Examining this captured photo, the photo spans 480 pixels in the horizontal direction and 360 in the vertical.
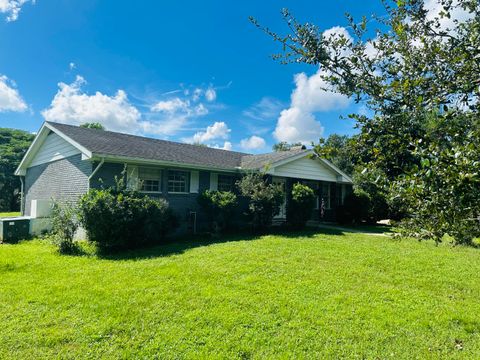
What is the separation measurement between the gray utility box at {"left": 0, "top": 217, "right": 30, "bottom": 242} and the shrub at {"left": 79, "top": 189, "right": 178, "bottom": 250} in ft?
15.1

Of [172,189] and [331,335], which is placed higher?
[172,189]

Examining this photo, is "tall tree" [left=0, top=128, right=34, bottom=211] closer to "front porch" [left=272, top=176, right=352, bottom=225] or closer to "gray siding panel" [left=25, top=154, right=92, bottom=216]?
"gray siding panel" [left=25, top=154, right=92, bottom=216]

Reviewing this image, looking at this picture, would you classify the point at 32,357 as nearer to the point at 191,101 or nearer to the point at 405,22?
the point at 405,22

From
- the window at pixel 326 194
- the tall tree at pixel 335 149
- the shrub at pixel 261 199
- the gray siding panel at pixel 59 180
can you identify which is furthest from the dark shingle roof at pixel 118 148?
the tall tree at pixel 335 149

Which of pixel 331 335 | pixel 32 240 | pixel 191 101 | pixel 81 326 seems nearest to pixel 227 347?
pixel 331 335

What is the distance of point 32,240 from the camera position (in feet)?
36.4

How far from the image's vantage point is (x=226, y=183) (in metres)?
14.3

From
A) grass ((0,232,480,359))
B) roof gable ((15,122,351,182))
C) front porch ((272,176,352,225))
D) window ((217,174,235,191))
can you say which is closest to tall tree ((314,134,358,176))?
grass ((0,232,480,359))

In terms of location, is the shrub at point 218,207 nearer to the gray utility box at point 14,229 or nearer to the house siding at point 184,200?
the house siding at point 184,200

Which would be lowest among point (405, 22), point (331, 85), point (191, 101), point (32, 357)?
point (32, 357)

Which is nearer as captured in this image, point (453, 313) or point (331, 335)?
point (331, 335)

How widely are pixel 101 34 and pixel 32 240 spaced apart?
9.14m

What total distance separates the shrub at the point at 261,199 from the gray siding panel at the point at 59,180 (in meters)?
6.38

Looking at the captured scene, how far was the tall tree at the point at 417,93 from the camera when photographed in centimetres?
162
